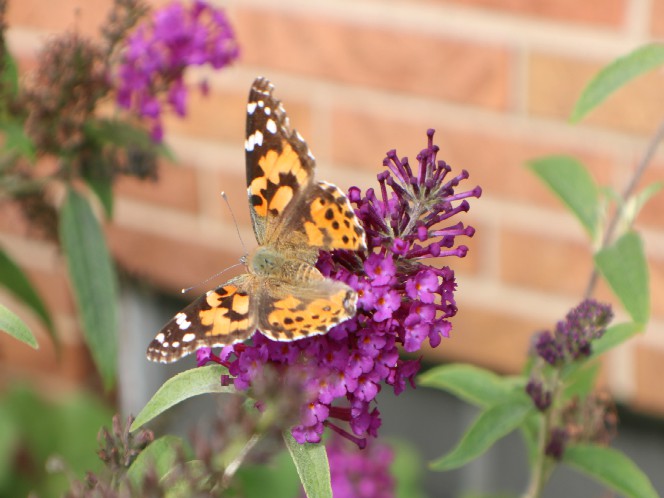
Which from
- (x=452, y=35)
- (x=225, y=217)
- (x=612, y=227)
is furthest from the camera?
(x=225, y=217)

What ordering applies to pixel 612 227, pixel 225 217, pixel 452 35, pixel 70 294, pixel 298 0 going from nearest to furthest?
pixel 612 227 < pixel 452 35 < pixel 298 0 < pixel 225 217 < pixel 70 294

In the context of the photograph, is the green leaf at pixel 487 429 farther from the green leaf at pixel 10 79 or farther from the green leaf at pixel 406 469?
the green leaf at pixel 406 469

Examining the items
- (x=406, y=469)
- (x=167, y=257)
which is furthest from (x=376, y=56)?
(x=406, y=469)

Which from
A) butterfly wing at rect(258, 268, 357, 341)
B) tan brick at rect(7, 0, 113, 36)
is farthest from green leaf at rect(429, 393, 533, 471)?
tan brick at rect(7, 0, 113, 36)

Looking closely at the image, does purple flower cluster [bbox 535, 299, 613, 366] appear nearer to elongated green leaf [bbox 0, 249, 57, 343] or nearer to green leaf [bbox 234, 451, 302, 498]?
elongated green leaf [bbox 0, 249, 57, 343]

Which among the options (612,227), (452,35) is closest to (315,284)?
(612,227)

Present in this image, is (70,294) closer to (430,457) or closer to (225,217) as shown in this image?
(225,217)
